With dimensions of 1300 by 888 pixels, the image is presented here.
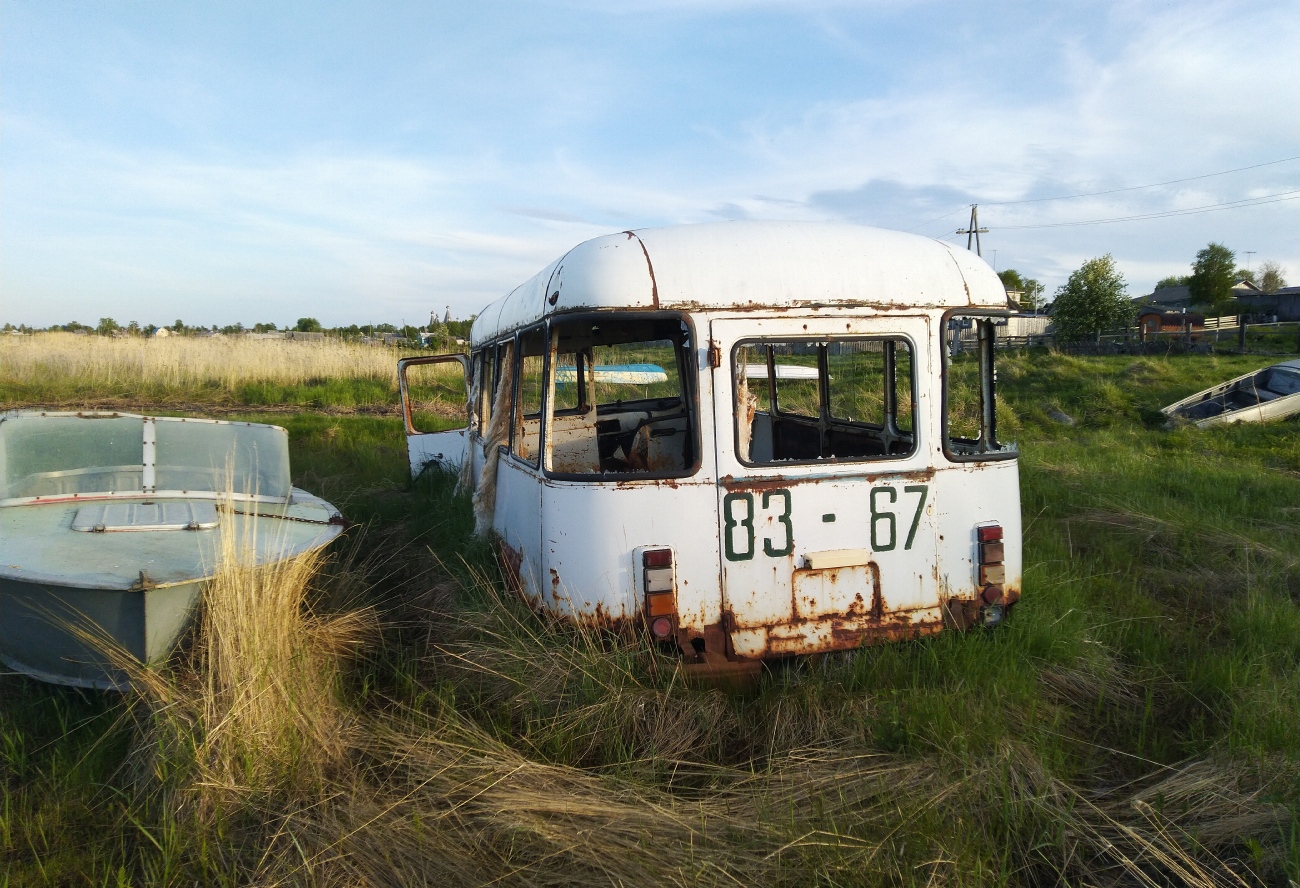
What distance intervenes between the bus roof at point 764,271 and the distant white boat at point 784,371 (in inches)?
81.4

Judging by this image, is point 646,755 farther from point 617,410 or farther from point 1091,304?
point 1091,304

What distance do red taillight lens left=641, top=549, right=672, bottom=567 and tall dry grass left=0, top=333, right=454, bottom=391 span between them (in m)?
16.7

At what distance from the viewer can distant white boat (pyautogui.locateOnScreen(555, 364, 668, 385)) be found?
21.1ft

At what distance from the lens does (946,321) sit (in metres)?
3.87

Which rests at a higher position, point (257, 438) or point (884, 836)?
point (257, 438)

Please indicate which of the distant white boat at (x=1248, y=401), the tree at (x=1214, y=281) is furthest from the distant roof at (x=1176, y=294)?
the distant white boat at (x=1248, y=401)

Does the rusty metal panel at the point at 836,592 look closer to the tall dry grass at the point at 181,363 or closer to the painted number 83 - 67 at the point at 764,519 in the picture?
the painted number 83 - 67 at the point at 764,519

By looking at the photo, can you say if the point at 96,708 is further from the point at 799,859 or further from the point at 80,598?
the point at 799,859

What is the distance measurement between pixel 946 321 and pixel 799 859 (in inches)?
96.9

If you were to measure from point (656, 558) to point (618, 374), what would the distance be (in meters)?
4.31

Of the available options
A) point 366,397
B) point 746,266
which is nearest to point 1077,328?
point 366,397

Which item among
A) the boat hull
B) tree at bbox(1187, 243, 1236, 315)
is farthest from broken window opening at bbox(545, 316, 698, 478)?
tree at bbox(1187, 243, 1236, 315)

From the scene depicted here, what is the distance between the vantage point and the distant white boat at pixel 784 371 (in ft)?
22.6

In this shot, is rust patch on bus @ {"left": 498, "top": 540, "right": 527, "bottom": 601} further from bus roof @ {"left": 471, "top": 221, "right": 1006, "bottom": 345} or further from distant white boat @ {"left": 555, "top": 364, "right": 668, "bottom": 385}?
distant white boat @ {"left": 555, "top": 364, "right": 668, "bottom": 385}
